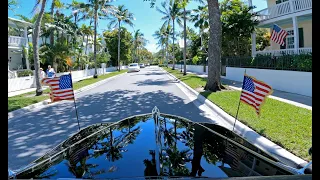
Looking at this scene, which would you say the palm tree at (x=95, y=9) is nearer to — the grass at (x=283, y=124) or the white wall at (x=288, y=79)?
the white wall at (x=288, y=79)

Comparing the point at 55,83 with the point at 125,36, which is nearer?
the point at 55,83

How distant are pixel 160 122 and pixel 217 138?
75 cm

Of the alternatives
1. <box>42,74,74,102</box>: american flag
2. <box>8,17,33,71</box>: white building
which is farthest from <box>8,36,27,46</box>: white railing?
<box>42,74,74,102</box>: american flag

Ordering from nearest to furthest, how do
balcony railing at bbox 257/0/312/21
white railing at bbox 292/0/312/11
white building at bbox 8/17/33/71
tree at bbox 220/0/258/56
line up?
white railing at bbox 292/0/312/11, balcony railing at bbox 257/0/312/21, tree at bbox 220/0/258/56, white building at bbox 8/17/33/71

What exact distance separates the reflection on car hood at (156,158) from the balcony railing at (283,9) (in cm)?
1682

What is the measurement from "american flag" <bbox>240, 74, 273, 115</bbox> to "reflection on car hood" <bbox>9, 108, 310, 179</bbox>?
2.28 meters

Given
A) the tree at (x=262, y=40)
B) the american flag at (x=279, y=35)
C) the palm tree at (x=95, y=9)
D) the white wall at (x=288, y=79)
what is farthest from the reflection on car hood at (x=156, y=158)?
the tree at (x=262, y=40)

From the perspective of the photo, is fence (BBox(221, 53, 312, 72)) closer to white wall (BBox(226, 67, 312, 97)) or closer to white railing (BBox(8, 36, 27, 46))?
white wall (BBox(226, 67, 312, 97))

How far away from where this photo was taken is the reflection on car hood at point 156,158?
7.18 feet

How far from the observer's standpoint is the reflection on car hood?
2188mm

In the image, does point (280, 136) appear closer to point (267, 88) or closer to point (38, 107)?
point (267, 88)

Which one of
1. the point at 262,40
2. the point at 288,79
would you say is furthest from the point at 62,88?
the point at 262,40
